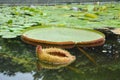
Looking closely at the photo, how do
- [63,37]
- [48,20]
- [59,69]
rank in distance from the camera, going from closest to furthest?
1. [59,69]
2. [63,37]
3. [48,20]

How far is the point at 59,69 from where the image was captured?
7.40 feet

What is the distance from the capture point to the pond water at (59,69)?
Result: 84.0 inches

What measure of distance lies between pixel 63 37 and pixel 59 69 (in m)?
0.73

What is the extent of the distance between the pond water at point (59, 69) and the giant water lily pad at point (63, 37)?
0.06m

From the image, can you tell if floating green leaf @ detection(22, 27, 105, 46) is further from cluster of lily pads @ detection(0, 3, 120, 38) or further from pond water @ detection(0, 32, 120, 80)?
cluster of lily pads @ detection(0, 3, 120, 38)

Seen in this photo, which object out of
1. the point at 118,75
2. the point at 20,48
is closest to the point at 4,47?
the point at 20,48

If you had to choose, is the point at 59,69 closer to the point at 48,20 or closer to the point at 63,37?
the point at 63,37

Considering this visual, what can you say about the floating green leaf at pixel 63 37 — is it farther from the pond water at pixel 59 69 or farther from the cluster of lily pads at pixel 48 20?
the cluster of lily pads at pixel 48 20

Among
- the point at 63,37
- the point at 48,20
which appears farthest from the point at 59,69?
the point at 48,20

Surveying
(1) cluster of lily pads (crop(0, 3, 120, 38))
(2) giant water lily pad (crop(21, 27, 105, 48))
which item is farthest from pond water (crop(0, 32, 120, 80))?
(1) cluster of lily pads (crop(0, 3, 120, 38))

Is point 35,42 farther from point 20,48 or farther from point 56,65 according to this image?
point 56,65

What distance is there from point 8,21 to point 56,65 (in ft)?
4.40

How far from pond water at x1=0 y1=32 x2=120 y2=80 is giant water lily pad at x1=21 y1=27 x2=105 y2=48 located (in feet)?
0.20

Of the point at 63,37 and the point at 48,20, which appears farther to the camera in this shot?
the point at 48,20
